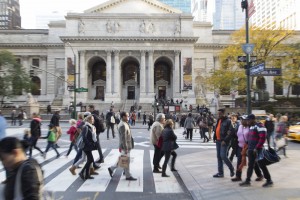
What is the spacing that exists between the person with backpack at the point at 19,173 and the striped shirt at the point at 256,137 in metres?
6.31

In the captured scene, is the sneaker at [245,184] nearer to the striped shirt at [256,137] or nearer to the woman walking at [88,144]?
the striped shirt at [256,137]

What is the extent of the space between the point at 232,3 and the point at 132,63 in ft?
279

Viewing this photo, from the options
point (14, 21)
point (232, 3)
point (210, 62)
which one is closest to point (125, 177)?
point (210, 62)

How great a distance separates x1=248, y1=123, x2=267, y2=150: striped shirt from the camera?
842 centimetres

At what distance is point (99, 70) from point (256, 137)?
58.2m

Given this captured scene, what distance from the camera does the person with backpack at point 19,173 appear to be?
3.13 m

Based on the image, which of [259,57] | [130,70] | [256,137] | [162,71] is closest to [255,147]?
[256,137]

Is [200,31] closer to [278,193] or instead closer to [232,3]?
[278,193]

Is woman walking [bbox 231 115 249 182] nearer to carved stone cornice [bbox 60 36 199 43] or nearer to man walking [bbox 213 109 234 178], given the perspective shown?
man walking [bbox 213 109 234 178]

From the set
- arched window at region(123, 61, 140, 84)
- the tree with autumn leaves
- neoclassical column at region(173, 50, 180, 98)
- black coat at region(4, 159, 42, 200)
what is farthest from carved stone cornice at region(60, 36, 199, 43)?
black coat at region(4, 159, 42, 200)

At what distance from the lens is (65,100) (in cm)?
5753

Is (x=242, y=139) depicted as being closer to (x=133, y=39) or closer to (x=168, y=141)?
(x=168, y=141)

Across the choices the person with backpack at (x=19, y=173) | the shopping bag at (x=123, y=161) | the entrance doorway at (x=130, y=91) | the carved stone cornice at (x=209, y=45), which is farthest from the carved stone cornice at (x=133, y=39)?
the person with backpack at (x=19, y=173)

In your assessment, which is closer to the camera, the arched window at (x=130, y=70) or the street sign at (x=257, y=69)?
the street sign at (x=257, y=69)
